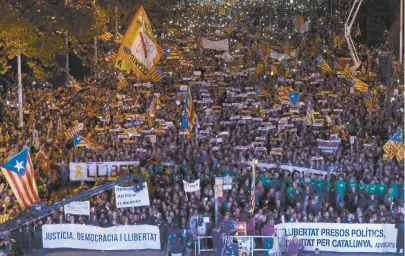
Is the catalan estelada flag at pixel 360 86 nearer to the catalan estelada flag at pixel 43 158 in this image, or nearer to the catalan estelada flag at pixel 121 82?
the catalan estelada flag at pixel 121 82

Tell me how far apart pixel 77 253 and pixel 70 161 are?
622 centimetres

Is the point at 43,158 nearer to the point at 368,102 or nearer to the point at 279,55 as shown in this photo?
the point at 368,102

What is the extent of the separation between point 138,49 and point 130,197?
5380mm

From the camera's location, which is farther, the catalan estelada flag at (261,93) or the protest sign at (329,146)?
the catalan estelada flag at (261,93)

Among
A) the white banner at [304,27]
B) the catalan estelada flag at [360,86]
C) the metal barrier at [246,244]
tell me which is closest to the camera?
the metal barrier at [246,244]

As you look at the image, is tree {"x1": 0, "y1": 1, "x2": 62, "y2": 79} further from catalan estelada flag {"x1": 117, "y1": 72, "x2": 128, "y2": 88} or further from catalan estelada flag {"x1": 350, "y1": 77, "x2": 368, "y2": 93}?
catalan estelada flag {"x1": 350, "y1": 77, "x2": 368, "y2": 93}

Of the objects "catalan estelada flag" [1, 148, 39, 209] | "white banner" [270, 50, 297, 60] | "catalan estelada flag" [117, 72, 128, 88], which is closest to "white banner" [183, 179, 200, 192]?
"catalan estelada flag" [1, 148, 39, 209]

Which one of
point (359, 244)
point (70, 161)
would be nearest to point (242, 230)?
point (359, 244)

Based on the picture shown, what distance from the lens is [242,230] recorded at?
24.9 metres

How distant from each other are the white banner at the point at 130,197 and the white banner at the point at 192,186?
4.25 feet

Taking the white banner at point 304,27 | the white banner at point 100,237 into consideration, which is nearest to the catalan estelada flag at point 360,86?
the white banner at point 100,237

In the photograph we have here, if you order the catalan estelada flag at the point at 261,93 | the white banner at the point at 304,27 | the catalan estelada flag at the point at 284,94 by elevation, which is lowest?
the white banner at the point at 304,27

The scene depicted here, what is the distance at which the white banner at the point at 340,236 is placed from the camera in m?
25.5

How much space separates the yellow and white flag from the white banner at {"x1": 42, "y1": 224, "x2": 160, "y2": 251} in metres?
5.39
